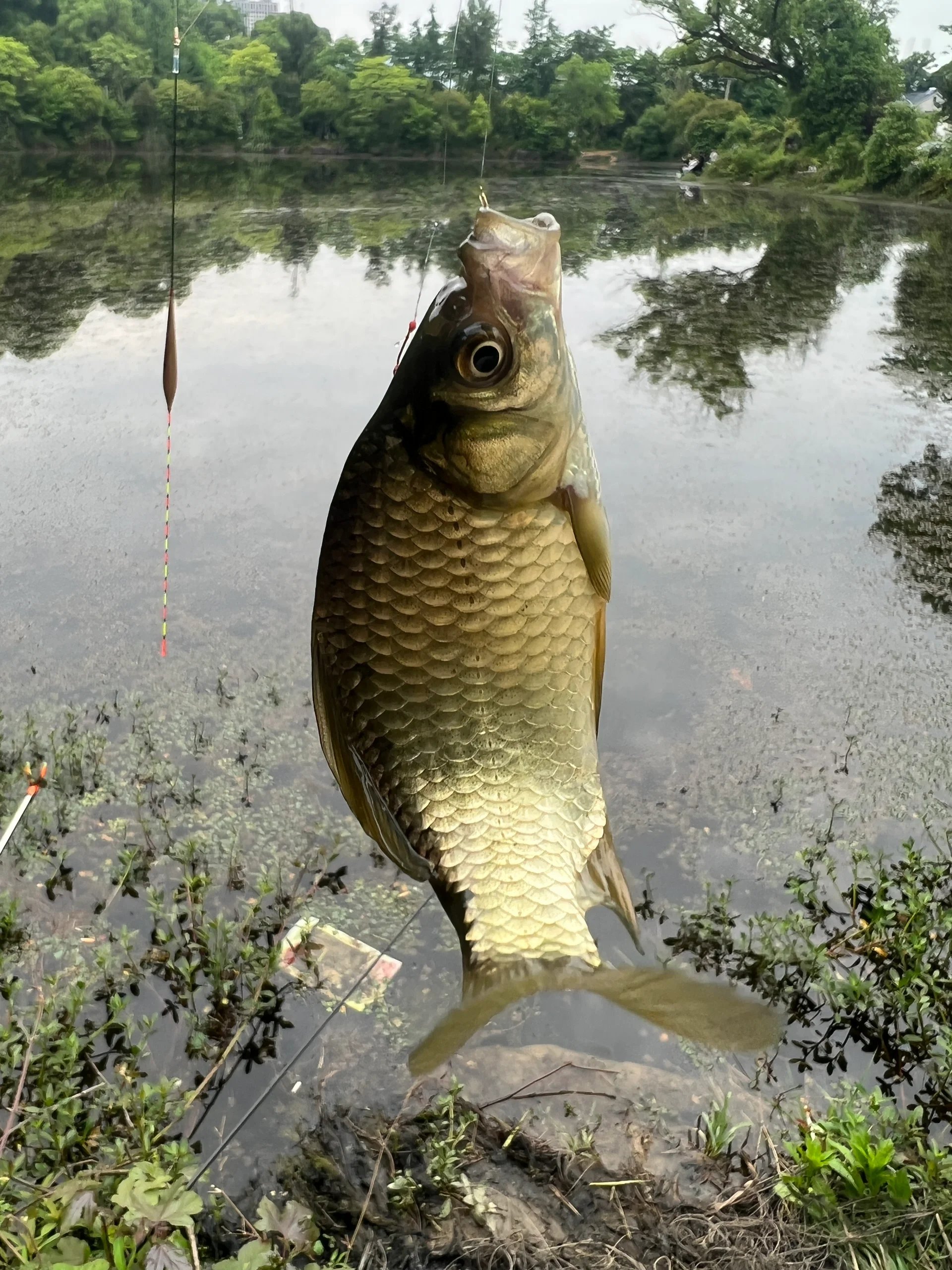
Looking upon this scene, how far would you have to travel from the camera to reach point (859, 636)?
4.57m

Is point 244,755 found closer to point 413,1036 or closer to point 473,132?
point 413,1036

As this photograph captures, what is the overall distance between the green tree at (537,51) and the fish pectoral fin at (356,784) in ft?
10.2

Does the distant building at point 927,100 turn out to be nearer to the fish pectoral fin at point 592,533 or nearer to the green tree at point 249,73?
the green tree at point 249,73

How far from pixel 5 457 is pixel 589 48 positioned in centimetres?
411

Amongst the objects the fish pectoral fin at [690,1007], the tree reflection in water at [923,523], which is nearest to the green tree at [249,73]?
the tree reflection in water at [923,523]

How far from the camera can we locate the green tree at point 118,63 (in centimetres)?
1736

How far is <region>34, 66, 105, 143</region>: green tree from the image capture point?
18078mm

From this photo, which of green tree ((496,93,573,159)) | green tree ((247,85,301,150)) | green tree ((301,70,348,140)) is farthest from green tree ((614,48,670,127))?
green tree ((247,85,301,150))

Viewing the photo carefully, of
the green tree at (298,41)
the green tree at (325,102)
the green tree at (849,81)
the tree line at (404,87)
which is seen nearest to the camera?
the tree line at (404,87)

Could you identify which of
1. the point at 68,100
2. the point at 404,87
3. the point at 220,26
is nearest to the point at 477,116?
the point at 404,87

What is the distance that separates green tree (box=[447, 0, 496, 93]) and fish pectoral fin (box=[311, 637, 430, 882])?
1.22 metres

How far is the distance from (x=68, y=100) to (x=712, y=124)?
13553 millimetres

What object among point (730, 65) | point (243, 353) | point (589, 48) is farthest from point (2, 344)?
point (730, 65)

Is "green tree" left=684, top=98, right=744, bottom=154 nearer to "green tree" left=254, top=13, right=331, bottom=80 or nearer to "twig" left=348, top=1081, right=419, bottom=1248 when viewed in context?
"green tree" left=254, top=13, right=331, bottom=80
